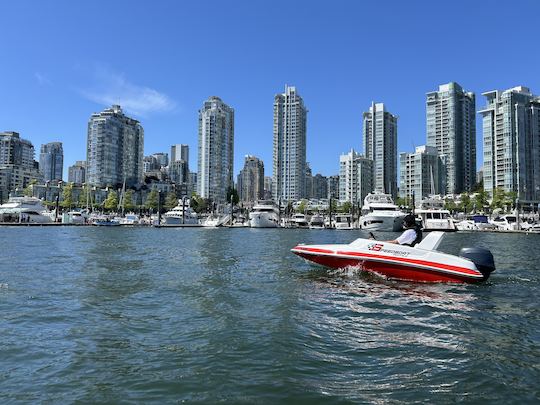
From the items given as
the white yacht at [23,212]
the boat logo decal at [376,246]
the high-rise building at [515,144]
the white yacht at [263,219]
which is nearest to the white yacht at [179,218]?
the white yacht at [263,219]

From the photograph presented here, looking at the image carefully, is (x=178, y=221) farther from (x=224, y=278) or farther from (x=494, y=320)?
(x=494, y=320)

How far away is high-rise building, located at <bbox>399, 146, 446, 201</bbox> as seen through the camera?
18400cm

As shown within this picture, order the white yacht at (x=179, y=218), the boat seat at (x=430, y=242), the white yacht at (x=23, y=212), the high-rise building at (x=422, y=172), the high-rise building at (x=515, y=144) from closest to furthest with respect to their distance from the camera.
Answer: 1. the boat seat at (x=430, y=242)
2. the white yacht at (x=23, y=212)
3. the white yacht at (x=179, y=218)
4. the high-rise building at (x=515, y=144)
5. the high-rise building at (x=422, y=172)

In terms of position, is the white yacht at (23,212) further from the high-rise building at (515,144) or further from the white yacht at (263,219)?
the high-rise building at (515,144)

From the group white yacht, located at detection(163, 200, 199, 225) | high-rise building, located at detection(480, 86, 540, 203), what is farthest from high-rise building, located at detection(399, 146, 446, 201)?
white yacht, located at detection(163, 200, 199, 225)

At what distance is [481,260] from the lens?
16312mm

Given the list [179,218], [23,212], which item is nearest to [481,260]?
[179,218]

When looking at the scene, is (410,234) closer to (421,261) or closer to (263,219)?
(421,261)

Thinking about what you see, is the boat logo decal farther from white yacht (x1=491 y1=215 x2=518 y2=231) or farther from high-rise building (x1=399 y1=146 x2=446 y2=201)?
high-rise building (x1=399 y1=146 x2=446 y2=201)

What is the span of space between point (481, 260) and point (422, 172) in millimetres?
178987

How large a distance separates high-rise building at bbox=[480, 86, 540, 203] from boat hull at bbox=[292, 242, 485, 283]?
482ft

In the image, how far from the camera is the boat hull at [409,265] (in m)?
16.1

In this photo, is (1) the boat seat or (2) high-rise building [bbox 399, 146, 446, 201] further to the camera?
(2) high-rise building [bbox 399, 146, 446, 201]

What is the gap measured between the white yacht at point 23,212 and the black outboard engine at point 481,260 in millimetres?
103264
